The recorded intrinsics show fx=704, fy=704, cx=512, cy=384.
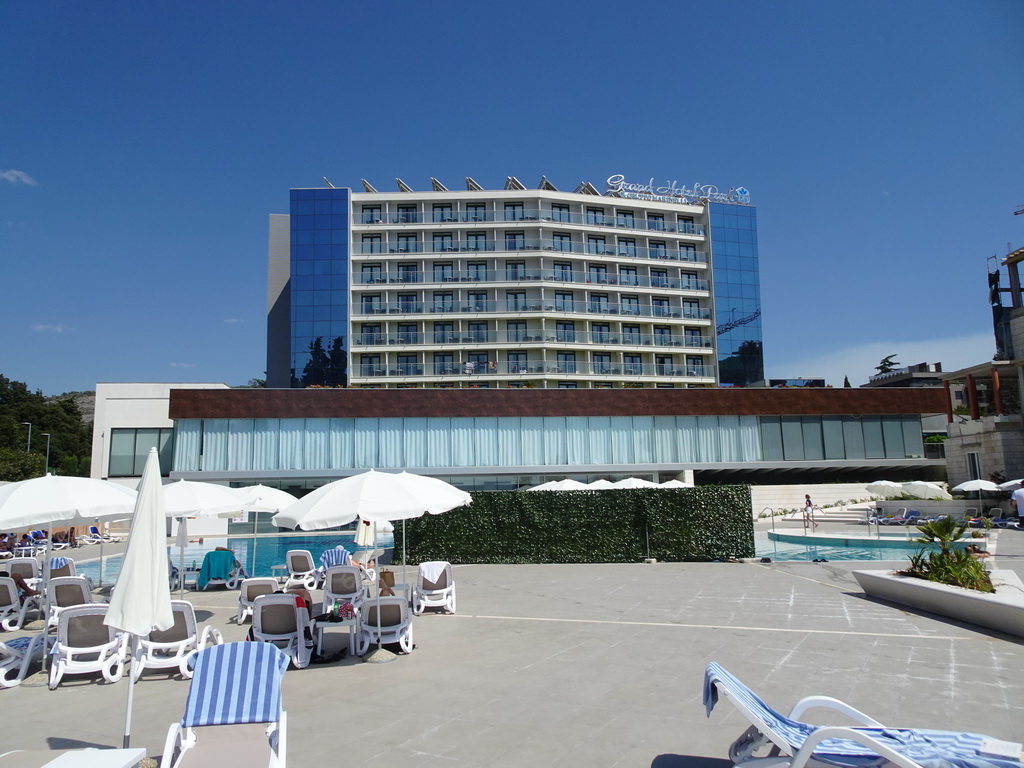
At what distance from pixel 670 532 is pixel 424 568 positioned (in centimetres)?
862

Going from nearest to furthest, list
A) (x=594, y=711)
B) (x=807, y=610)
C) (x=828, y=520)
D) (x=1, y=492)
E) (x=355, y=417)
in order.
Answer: (x=594, y=711) → (x=1, y=492) → (x=807, y=610) → (x=828, y=520) → (x=355, y=417)

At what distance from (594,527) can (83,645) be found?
42.3 ft

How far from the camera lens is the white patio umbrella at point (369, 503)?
816 cm

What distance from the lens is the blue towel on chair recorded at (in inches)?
592

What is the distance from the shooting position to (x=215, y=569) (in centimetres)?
1512

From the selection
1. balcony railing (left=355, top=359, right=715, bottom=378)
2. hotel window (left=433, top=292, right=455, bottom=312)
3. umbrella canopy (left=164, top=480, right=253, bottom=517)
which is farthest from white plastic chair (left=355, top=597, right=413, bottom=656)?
hotel window (left=433, top=292, right=455, bottom=312)

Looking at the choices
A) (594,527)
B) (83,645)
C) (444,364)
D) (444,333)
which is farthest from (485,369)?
(83,645)

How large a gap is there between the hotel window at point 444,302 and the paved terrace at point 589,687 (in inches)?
1804

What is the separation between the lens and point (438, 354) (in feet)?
185

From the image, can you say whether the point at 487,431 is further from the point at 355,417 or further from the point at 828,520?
the point at 828,520

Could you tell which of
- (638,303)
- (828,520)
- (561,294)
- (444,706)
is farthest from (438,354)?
(444,706)

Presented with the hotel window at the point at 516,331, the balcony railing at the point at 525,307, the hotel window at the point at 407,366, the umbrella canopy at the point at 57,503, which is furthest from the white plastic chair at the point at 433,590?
the balcony railing at the point at 525,307

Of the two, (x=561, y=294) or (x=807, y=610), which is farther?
(x=561, y=294)

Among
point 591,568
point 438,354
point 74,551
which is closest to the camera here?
point 591,568
